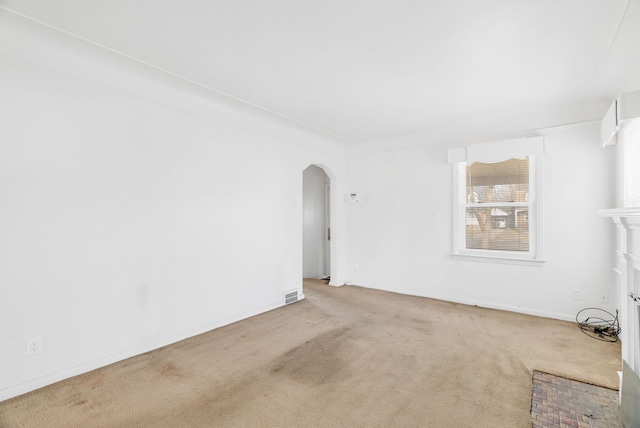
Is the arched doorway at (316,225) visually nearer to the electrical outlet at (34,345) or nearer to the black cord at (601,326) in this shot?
the black cord at (601,326)

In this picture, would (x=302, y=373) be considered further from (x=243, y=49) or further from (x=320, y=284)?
(x=320, y=284)

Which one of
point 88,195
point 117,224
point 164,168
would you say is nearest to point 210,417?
point 117,224

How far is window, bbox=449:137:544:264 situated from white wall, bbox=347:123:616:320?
13 centimetres

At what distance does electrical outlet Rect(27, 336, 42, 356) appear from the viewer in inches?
86.6

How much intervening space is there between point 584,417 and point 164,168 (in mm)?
3812

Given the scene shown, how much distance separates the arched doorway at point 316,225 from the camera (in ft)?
20.9

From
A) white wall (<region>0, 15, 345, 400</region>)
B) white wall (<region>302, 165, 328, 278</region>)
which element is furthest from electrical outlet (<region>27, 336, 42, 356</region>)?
white wall (<region>302, 165, 328, 278</region>)

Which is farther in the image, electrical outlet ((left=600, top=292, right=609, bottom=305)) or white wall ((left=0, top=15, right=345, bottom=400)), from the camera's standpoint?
electrical outlet ((left=600, top=292, right=609, bottom=305))

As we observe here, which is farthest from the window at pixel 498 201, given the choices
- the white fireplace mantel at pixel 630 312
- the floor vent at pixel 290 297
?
the floor vent at pixel 290 297

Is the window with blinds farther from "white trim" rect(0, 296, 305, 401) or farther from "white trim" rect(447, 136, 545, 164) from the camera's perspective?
"white trim" rect(0, 296, 305, 401)

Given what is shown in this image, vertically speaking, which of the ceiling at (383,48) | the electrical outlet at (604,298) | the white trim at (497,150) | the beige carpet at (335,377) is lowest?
the beige carpet at (335,377)

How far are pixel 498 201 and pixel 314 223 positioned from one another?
3429 mm

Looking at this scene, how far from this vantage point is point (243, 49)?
2346 millimetres

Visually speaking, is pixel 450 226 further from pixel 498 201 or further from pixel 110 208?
pixel 110 208
